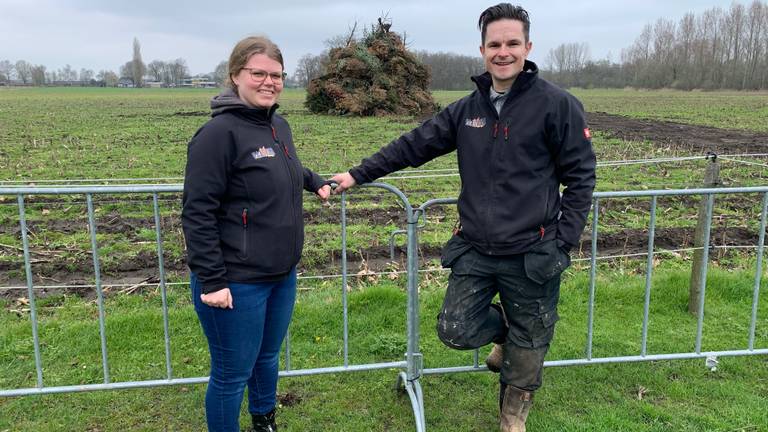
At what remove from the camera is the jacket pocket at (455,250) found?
9.85 feet

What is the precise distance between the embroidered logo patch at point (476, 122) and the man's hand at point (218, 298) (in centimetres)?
140

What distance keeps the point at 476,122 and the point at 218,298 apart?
1.47 metres

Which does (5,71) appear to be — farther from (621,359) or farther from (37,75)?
(621,359)

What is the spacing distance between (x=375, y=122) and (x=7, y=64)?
393 feet

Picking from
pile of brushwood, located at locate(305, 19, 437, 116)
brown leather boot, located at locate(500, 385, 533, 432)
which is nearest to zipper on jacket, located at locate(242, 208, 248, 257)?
brown leather boot, located at locate(500, 385, 533, 432)

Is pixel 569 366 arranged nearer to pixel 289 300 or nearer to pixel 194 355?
pixel 289 300

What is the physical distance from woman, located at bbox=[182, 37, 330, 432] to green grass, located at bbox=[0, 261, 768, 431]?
942mm

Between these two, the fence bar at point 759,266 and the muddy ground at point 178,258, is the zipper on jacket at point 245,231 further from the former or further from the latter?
the muddy ground at point 178,258

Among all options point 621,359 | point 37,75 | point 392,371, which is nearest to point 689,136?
point 621,359

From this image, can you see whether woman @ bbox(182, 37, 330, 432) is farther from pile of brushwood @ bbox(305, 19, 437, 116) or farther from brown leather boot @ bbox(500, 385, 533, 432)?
pile of brushwood @ bbox(305, 19, 437, 116)

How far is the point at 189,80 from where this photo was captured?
4240 inches

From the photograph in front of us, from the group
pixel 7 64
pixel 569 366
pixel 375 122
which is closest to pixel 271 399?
pixel 569 366

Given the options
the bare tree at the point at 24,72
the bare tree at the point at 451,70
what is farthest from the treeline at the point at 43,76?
the bare tree at the point at 451,70

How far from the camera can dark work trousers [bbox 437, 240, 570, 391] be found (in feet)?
9.44
